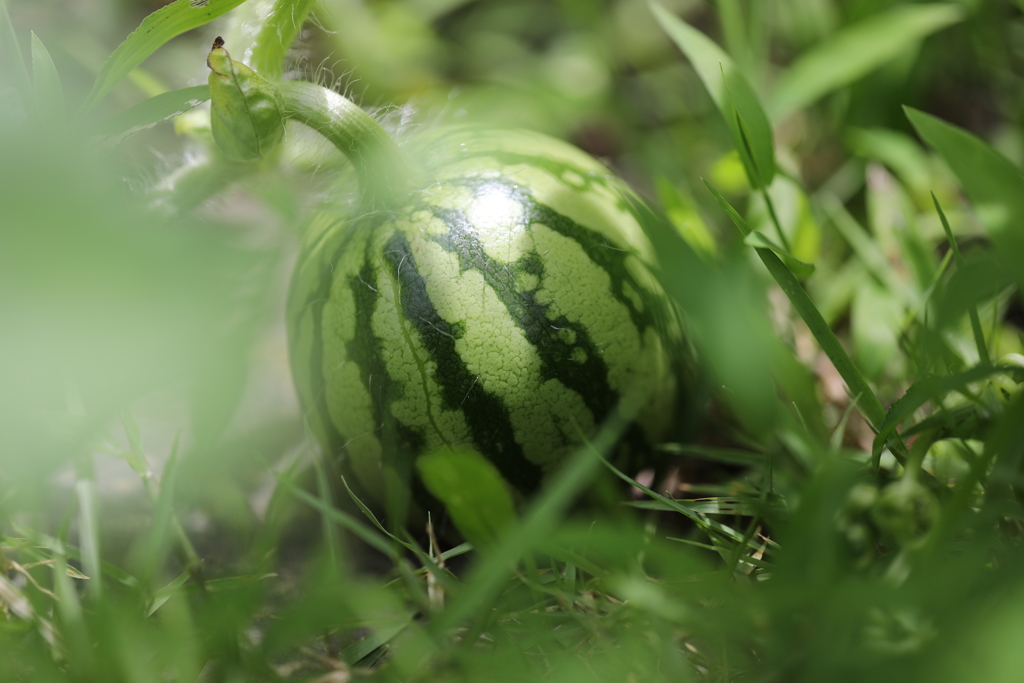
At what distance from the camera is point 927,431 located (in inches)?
41.3

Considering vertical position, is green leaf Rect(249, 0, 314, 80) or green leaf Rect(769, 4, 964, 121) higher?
green leaf Rect(249, 0, 314, 80)

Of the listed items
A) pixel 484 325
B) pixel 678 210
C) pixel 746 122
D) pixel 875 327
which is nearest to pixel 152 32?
pixel 484 325

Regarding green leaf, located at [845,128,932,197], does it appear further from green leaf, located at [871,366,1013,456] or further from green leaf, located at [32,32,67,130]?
green leaf, located at [32,32,67,130]

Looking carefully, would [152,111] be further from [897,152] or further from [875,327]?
[897,152]

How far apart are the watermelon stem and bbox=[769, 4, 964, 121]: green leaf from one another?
1117 millimetres

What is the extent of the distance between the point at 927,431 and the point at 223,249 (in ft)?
4.80

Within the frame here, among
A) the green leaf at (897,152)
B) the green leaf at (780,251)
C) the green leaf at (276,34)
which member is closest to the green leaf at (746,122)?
the green leaf at (780,251)

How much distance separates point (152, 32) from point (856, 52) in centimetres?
181

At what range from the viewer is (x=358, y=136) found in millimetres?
1320

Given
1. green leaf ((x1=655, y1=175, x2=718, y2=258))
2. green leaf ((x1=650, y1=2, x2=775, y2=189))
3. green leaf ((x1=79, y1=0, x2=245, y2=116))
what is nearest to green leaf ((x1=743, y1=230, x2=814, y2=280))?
green leaf ((x1=650, y1=2, x2=775, y2=189))

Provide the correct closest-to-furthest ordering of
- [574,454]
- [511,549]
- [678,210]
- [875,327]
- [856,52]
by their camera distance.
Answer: [511,549] < [574,454] < [875,327] < [678,210] < [856,52]

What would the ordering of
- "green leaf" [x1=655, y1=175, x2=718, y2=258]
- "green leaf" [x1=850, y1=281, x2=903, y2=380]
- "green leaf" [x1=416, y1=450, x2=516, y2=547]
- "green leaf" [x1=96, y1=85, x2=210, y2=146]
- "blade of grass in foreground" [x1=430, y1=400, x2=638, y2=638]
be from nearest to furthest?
1. "blade of grass in foreground" [x1=430, y1=400, x2=638, y2=638]
2. "green leaf" [x1=416, y1=450, x2=516, y2=547]
3. "green leaf" [x1=96, y1=85, x2=210, y2=146]
4. "green leaf" [x1=850, y1=281, x2=903, y2=380]
5. "green leaf" [x1=655, y1=175, x2=718, y2=258]

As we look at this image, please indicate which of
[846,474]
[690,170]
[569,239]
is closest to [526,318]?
[569,239]

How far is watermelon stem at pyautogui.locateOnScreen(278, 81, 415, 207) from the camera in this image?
4.19 feet
